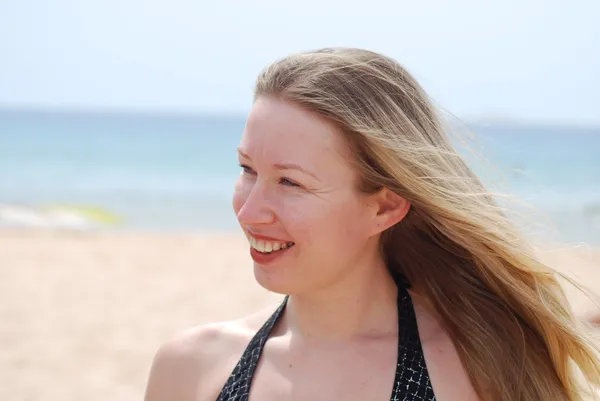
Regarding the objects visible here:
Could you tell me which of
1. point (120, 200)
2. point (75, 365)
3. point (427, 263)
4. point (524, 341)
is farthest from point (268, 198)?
point (120, 200)

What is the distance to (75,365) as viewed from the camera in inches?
268

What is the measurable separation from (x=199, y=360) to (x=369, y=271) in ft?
2.02

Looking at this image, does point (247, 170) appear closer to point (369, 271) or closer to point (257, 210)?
point (257, 210)

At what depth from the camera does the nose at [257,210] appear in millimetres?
2275

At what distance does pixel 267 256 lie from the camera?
233cm

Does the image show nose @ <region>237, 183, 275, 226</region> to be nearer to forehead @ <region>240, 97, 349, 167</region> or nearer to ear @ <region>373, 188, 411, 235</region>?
forehead @ <region>240, 97, 349, 167</region>

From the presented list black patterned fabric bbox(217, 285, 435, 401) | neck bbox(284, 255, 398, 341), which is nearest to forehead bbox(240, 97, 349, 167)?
neck bbox(284, 255, 398, 341)

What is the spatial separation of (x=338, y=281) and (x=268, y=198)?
1.25 ft

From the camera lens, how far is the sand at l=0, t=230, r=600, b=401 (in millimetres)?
6492

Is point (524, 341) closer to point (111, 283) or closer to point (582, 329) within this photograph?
point (582, 329)

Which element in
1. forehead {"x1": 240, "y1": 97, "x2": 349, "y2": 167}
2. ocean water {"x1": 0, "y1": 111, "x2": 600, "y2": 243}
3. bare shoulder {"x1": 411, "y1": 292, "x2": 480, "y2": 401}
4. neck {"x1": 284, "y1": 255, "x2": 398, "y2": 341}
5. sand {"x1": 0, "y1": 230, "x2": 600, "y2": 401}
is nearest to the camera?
forehead {"x1": 240, "y1": 97, "x2": 349, "y2": 167}

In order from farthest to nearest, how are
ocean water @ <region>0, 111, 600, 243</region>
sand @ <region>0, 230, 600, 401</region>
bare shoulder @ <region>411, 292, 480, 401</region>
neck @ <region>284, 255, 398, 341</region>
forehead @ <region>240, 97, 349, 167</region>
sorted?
sand @ <region>0, 230, 600, 401</region>, ocean water @ <region>0, 111, 600, 243</region>, neck @ <region>284, 255, 398, 341</region>, bare shoulder @ <region>411, 292, 480, 401</region>, forehead @ <region>240, 97, 349, 167</region>

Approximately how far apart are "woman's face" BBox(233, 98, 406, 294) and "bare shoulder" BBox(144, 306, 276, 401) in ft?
1.23

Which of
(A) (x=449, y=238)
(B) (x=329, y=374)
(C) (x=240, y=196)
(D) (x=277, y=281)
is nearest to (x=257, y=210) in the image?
(C) (x=240, y=196)
